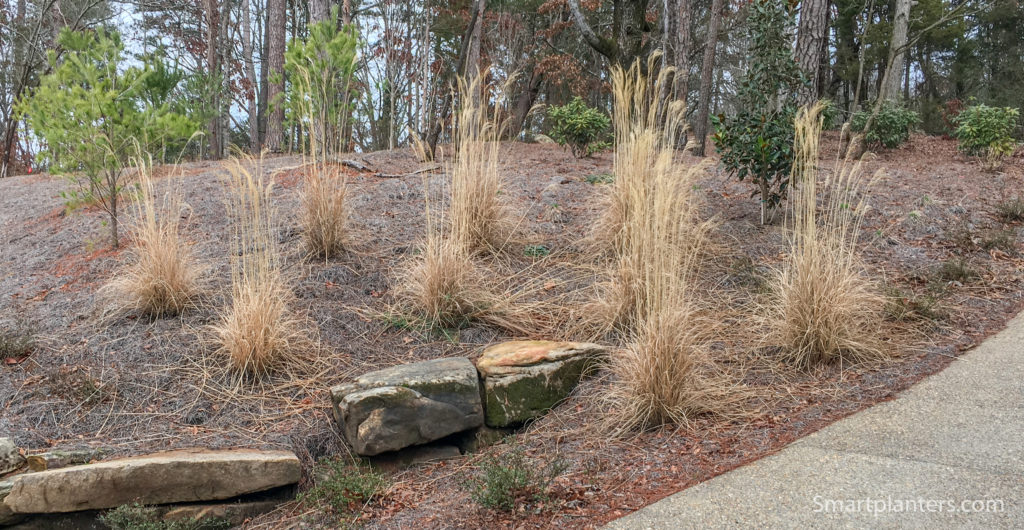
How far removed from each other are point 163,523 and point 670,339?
2.33 m

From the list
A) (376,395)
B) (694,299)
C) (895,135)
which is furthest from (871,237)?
(895,135)

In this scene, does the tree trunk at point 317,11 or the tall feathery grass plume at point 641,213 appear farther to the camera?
the tree trunk at point 317,11

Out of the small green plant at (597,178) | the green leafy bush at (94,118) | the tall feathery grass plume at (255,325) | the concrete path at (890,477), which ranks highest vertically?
the green leafy bush at (94,118)

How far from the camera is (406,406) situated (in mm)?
3131

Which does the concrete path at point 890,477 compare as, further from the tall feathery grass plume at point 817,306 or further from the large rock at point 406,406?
the large rock at point 406,406

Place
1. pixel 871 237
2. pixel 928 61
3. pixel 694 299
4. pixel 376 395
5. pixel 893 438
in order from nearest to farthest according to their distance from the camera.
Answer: pixel 893 438, pixel 376 395, pixel 694 299, pixel 871 237, pixel 928 61

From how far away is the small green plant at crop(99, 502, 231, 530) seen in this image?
249 cm

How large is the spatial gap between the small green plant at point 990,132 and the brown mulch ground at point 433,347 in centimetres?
195

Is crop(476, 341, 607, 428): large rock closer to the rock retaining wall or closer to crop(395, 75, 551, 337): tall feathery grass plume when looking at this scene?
the rock retaining wall

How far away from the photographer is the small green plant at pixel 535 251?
4.84 meters

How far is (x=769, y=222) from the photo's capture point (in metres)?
5.36

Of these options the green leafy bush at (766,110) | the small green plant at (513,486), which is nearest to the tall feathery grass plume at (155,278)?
the small green plant at (513,486)

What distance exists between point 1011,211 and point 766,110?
96.5 inches

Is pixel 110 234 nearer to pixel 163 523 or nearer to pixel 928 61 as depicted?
pixel 163 523
